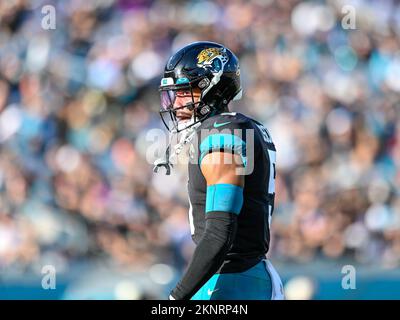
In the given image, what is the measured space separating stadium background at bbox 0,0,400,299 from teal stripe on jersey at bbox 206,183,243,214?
13.4ft

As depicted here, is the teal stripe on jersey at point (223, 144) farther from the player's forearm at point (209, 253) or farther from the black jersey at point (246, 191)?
the player's forearm at point (209, 253)

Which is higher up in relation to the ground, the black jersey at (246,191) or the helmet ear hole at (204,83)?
the helmet ear hole at (204,83)

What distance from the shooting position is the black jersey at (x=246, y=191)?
131 inches

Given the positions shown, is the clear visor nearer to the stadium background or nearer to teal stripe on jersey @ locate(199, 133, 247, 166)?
teal stripe on jersey @ locate(199, 133, 247, 166)

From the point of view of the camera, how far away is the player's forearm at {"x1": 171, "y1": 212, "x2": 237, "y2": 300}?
311cm

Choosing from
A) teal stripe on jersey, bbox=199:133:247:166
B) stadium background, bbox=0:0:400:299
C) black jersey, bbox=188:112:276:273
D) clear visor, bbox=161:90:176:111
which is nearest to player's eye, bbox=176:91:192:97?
clear visor, bbox=161:90:176:111

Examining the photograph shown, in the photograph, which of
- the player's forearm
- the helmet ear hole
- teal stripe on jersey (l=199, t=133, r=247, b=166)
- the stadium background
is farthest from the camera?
the stadium background

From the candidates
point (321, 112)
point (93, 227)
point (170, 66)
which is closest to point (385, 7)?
point (321, 112)

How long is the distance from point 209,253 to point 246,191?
1.36ft

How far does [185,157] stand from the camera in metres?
7.97

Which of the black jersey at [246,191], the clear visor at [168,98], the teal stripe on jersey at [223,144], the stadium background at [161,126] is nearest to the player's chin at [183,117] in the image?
the clear visor at [168,98]

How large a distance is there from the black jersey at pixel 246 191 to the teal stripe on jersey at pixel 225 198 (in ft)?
0.50

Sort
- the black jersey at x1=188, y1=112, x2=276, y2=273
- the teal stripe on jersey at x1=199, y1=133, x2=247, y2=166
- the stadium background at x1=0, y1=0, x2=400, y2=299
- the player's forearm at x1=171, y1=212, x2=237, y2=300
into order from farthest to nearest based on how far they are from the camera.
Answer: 1. the stadium background at x1=0, y1=0, x2=400, y2=299
2. the black jersey at x1=188, y1=112, x2=276, y2=273
3. the teal stripe on jersey at x1=199, y1=133, x2=247, y2=166
4. the player's forearm at x1=171, y1=212, x2=237, y2=300

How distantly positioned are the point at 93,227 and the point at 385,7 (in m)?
3.82
